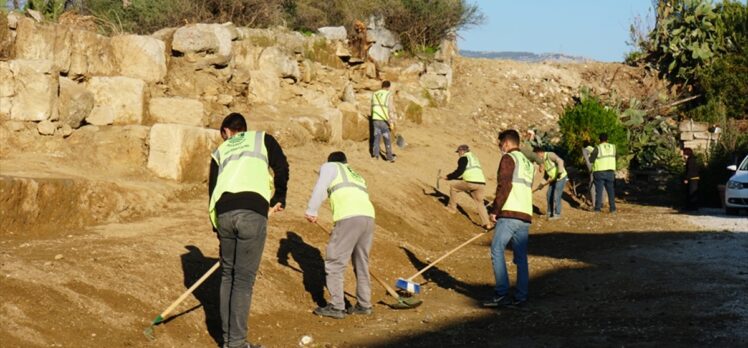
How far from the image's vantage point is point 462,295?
41.1 feet

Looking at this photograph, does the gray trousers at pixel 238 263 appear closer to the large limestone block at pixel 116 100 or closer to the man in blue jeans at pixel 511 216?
the man in blue jeans at pixel 511 216

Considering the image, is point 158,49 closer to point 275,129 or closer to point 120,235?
point 275,129

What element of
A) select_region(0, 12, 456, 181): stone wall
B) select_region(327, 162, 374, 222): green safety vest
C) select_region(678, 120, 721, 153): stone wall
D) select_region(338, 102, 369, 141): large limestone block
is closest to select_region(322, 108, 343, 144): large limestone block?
select_region(0, 12, 456, 181): stone wall

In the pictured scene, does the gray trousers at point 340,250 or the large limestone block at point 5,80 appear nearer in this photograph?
the gray trousers at point 340,250

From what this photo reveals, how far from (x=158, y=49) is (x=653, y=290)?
9.24 metres

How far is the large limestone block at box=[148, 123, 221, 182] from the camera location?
589 inches

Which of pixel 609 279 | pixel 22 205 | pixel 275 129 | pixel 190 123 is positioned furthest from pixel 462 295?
pixel 275 129

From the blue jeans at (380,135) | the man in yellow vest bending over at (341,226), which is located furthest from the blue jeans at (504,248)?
the blue jeans at (380,135)

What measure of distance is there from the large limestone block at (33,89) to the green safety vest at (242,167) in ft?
21.9

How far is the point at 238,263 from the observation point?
8523 millimetres

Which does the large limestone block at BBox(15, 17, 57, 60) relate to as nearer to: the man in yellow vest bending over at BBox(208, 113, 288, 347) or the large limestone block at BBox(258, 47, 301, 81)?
the large limestone block at BBox(258, 47, 301, 81)

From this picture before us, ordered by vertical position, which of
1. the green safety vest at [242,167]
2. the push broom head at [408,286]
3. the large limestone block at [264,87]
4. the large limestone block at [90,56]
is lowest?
the push broom head at [408,286]

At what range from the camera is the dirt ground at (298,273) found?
9047 mm

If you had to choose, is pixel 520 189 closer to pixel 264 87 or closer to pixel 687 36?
pixel 264 87
